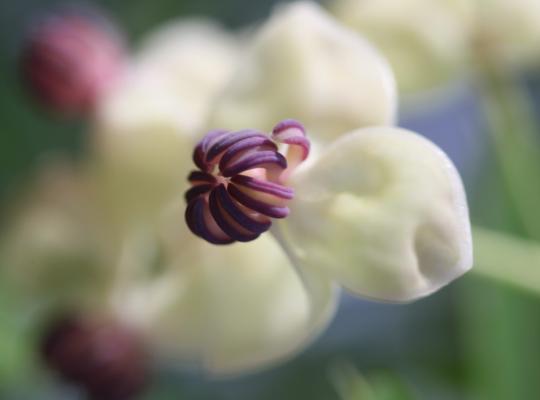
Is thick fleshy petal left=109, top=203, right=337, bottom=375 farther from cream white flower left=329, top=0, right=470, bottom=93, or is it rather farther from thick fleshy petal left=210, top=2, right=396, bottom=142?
cream white flower left=329, top=0, right=470, bottom=93

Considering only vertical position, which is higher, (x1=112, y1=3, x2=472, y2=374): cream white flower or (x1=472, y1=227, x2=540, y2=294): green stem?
(x1=112, y1=3, x2=472, y2=374): cream white flower

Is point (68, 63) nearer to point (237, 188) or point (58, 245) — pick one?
point (58, 245)

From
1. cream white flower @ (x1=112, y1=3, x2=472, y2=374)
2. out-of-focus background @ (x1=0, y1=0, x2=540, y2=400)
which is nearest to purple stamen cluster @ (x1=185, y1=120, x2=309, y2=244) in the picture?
cream white flower @ (x1=112, y1=3, x2=472, y2=374)

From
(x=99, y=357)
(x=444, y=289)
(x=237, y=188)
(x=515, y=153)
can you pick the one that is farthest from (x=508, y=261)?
(x=444, y=289)

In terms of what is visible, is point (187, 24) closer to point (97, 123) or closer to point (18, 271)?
point (97, 123)

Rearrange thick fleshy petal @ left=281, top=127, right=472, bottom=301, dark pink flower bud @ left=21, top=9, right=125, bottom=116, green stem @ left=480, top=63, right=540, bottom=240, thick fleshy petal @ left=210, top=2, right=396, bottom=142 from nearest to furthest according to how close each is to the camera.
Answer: thick fleshy petal @ left=281, top=127, right=472, bottom=301, thick fleshy petal @ left=210, top=2, right=396, bottom=142, green stem @ left=480, top=63, right=540, bottom=240, dark pink flower bud @ left=21, top=9, right=125, bottom=116

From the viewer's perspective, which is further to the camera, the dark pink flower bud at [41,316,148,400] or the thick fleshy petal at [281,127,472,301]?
the dark pink flower bud at [41,316,148,400]
